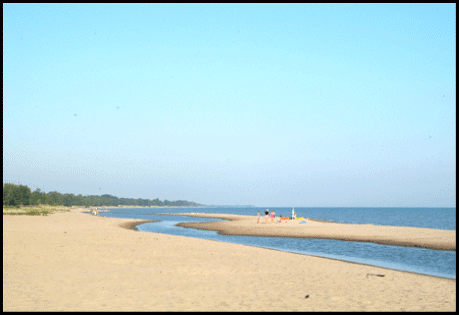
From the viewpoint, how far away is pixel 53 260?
17.4 m

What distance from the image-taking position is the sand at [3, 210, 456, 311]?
423 inches

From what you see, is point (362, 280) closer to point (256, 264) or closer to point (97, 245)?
point (256, 264)

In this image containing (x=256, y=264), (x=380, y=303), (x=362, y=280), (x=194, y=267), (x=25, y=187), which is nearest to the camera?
(x=380, y=303)

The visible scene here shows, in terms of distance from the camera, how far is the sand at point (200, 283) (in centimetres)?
1073

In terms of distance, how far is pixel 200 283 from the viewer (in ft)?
44.9

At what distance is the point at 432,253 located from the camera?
85.5ft

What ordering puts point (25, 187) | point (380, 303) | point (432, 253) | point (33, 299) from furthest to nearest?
point (25, 187) → point (432, 253) → point (380, 303) → point (33, 299)

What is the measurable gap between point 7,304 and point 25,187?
5922 inches

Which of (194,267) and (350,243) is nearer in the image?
(194,267)

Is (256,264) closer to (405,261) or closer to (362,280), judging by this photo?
(362,280)

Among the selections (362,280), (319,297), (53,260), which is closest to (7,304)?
(53,260)

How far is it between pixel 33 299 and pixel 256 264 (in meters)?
10.5

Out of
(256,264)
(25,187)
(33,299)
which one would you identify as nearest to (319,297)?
(256,264)

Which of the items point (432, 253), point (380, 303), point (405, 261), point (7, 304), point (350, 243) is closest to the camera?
point (7, 304)
